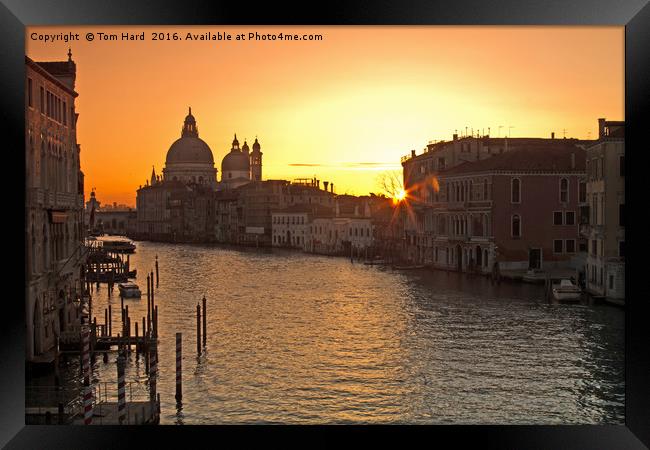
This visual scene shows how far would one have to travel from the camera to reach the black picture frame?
3.89m

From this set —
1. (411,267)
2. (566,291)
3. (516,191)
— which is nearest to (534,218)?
(516,191)

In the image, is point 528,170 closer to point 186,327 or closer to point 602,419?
point 186,327

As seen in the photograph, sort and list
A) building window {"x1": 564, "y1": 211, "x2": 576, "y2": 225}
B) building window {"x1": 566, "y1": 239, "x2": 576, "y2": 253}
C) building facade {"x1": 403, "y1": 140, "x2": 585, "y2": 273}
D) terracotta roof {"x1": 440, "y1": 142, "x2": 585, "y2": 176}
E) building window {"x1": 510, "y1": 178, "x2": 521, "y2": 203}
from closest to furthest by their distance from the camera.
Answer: building window {"x1": 566, "y1": 239, "x2": 576, "y2": 253} < building window {"x1": 564, "y1": 211, "x2": 576, "y2": 225} < building facade {"x1": 403, "y1": 140, "x2": 585, "y2": 273} < terracotta roof {"x1": 440, "y1": 142, "x2": 585, "y2": 176} < building window {"x1": 510, "y1": 178, "x2": 521, "y2": 203}

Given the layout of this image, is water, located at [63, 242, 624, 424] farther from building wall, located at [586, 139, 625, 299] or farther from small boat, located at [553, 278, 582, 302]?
building wall, located at [586, 139, 625, 299]

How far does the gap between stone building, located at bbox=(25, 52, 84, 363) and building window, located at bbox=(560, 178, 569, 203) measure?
14.5 ft

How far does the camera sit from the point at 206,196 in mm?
23594

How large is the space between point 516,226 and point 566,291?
7.27ft

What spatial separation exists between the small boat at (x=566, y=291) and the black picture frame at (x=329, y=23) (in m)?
4.09

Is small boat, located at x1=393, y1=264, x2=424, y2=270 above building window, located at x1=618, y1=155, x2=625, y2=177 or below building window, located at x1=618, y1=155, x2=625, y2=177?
below

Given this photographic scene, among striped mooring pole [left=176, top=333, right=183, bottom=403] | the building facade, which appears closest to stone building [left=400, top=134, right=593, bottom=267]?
the building facade

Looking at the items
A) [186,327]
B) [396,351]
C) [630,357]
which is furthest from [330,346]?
[630,357]

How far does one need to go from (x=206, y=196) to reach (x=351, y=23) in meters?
20.0

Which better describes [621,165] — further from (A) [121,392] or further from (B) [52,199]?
(A) [121,392]

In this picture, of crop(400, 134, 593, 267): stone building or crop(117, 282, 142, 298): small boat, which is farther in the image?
crop(117, 282, 142, 298): small boat
